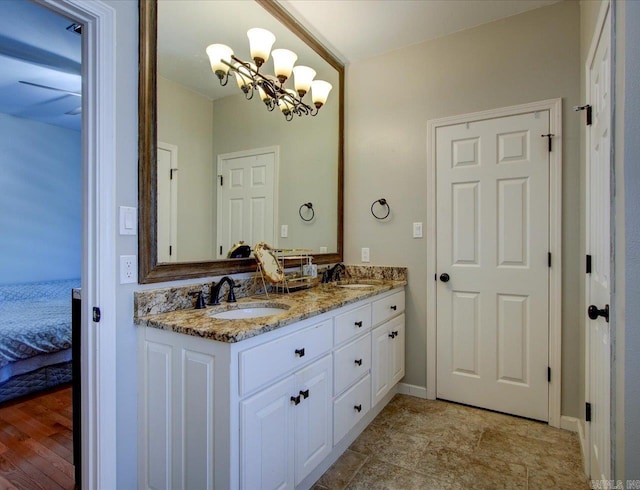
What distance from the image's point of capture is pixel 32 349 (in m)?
2.73

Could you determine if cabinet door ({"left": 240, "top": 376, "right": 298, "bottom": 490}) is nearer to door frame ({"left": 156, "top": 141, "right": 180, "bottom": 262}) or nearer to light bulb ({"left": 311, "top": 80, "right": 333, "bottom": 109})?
door frame ({"left": 156, "top": 141, "right": 180, "bottom": 262})

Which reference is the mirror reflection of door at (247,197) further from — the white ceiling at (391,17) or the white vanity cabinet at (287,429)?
the white ceiling at (391,17)

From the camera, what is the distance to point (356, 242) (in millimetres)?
3008

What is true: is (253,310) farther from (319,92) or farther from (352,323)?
(319,92)

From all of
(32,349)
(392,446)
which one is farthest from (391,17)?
(32,349)

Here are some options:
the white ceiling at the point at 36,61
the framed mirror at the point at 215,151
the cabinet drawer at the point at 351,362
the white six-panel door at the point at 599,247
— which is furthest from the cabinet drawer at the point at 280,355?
the white ceiling at the point at 36,61

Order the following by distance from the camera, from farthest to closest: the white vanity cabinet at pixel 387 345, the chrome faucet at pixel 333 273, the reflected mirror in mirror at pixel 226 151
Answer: the chrome faucet at pixel 333 273, the white vanity cabinet at pixel 387 345, the reflected mirror in mirror at pixel 226 151

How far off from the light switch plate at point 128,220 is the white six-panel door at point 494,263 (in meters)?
2.04

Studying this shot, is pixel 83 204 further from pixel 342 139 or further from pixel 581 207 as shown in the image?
pixel 581 207

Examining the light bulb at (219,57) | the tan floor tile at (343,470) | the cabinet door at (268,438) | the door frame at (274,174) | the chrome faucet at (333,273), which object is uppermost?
the light bulb at (219,57)

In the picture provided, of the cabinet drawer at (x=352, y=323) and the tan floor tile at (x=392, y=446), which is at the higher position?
the cabinet drawer at (x=352, y=323)

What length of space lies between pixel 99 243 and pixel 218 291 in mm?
581

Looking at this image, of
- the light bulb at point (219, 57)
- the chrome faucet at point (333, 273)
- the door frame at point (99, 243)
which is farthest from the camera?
the chrome faucet at point (333, 273)

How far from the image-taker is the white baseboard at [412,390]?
8.92 feet
